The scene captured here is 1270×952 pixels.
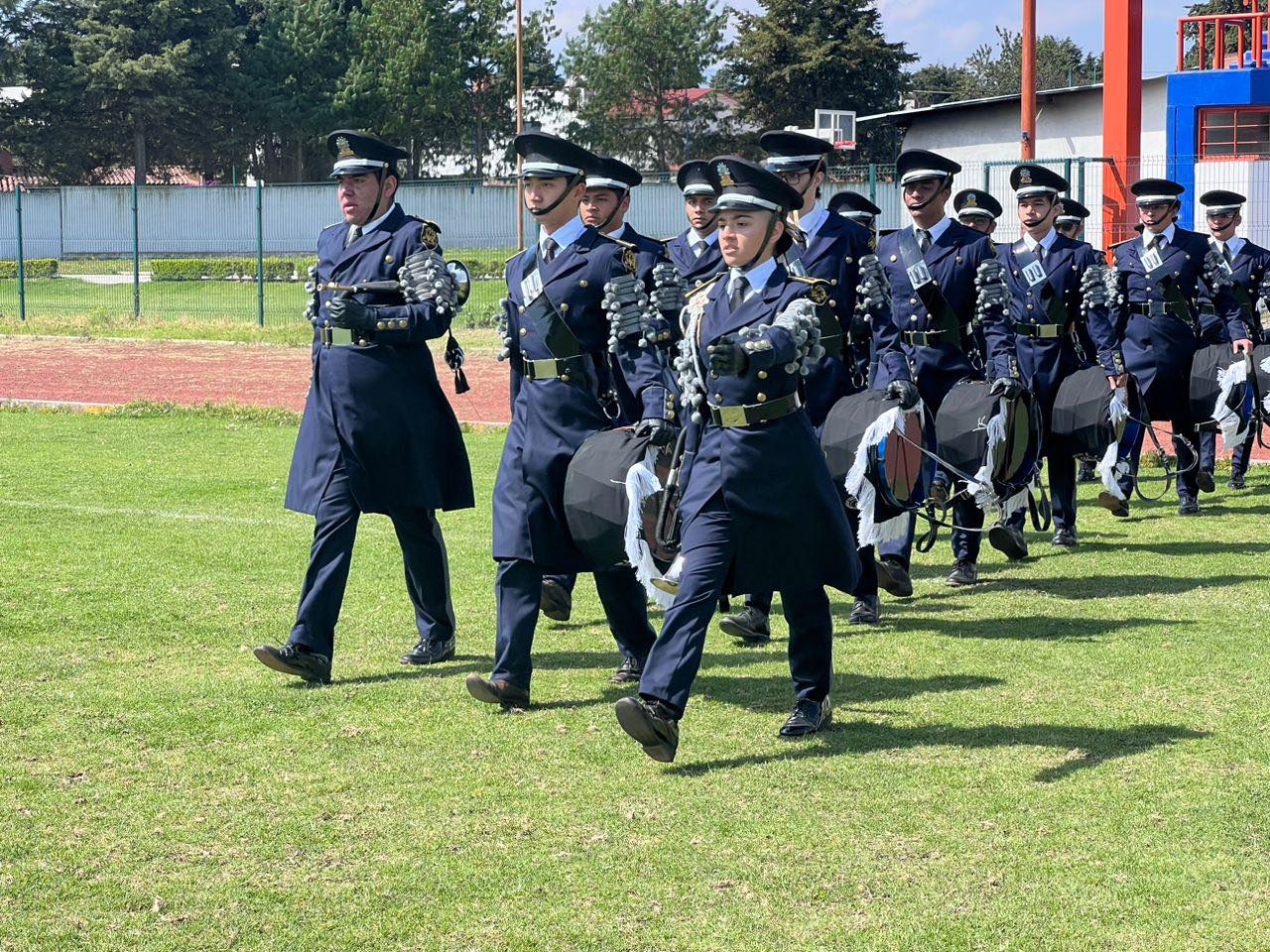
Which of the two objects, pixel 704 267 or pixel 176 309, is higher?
pixel 176 309

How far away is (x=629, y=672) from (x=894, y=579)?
2178 mm

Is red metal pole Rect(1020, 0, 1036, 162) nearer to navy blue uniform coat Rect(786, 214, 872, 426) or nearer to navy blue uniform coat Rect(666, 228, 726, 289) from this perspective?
navy blue uniform coat Rect(786, 214, 872, 426)

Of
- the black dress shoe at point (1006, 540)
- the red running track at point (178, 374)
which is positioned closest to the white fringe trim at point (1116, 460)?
the black dress shoe at point (1006, 540)

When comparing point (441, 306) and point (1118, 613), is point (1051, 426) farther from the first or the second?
point (441, 306)

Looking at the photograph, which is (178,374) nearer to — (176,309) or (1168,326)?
(176,309)

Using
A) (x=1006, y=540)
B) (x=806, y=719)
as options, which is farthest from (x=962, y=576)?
(x=806, y=719)

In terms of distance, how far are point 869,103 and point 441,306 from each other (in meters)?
66.4

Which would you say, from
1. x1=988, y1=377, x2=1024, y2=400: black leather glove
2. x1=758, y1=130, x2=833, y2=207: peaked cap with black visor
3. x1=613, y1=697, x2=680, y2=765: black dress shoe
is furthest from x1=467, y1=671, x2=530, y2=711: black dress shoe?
x1=988, y1=377, x2=1024, y2=400: black leather glove

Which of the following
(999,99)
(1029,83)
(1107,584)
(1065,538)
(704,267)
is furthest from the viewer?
(999,99)

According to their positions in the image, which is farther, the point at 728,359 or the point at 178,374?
the point at 178,374

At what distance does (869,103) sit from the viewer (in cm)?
7131

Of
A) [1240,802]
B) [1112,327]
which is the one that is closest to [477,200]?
[1112,327]

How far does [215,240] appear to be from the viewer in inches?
1684

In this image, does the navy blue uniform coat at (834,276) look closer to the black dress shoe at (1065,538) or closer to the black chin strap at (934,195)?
the black chin strap at (934,195)
